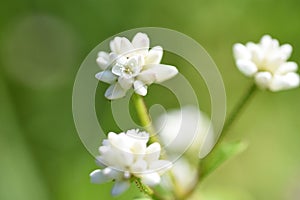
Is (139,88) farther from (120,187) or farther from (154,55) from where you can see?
(120,187)

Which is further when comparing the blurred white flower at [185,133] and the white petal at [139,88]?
the blurred white flower at [185,133]

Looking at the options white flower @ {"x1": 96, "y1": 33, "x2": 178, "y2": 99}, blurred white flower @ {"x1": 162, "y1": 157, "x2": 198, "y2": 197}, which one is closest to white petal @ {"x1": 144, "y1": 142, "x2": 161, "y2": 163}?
white flower @ {"x1": 96, "y1": 33, "x2": 178, "y2": 99}

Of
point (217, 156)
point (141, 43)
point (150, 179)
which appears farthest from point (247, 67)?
point (150, 179)

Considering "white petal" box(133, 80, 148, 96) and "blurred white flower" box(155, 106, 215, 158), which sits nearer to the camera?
"white petal" box(133, 80, 148, 96)

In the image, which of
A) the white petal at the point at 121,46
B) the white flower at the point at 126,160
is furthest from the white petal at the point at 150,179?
the white petal at the point at 121,46

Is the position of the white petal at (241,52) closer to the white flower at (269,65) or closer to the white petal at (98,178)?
the white flower at (269,65)

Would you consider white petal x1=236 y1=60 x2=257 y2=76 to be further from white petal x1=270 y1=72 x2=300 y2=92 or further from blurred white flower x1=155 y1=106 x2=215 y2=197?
blurred white flower x1=155 y1=106 x2=215 y2=197

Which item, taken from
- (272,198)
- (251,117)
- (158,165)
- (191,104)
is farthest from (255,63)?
(251,117)
